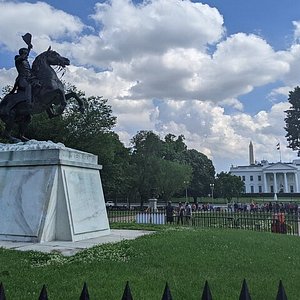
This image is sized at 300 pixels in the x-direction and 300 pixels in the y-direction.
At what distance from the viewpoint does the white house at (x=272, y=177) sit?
402 ft

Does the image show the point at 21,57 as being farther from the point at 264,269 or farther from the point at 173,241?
the point at 264,269

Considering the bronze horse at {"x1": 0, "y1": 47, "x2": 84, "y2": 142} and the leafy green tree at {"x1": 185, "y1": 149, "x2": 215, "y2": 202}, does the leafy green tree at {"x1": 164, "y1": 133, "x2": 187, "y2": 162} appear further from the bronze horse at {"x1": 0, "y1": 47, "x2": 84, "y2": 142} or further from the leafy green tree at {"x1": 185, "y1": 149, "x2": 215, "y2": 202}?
the bronze horse at {"x1": 0, "y1": 47, "x2": 84, "y2": 142}

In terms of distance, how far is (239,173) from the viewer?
13300cm

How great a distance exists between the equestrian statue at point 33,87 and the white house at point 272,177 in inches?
4607

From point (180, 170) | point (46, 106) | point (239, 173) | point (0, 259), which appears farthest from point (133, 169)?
point (239, 173)

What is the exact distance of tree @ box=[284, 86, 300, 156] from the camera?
64.9 meters

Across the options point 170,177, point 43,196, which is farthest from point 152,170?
point 43,196

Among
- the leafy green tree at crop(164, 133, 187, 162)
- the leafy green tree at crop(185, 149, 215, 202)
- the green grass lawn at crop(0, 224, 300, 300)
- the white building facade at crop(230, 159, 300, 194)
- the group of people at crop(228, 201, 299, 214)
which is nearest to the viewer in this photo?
the green grass lawn at crop(0, 224, 300, 300)

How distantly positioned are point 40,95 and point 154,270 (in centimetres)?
739

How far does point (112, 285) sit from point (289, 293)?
7.91 feet

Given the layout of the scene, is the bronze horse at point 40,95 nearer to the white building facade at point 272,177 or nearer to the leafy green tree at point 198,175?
the leafy green tree at point 198,175

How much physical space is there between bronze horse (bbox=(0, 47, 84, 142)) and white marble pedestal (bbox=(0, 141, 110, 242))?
1.13 m

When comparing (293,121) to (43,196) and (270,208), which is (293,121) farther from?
(43,196)

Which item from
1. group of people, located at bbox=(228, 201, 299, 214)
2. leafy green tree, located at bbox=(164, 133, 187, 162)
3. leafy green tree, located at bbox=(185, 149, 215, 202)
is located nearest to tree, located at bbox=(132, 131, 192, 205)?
leafy green tree, located at bbox=(164, 133, 187, 162)
